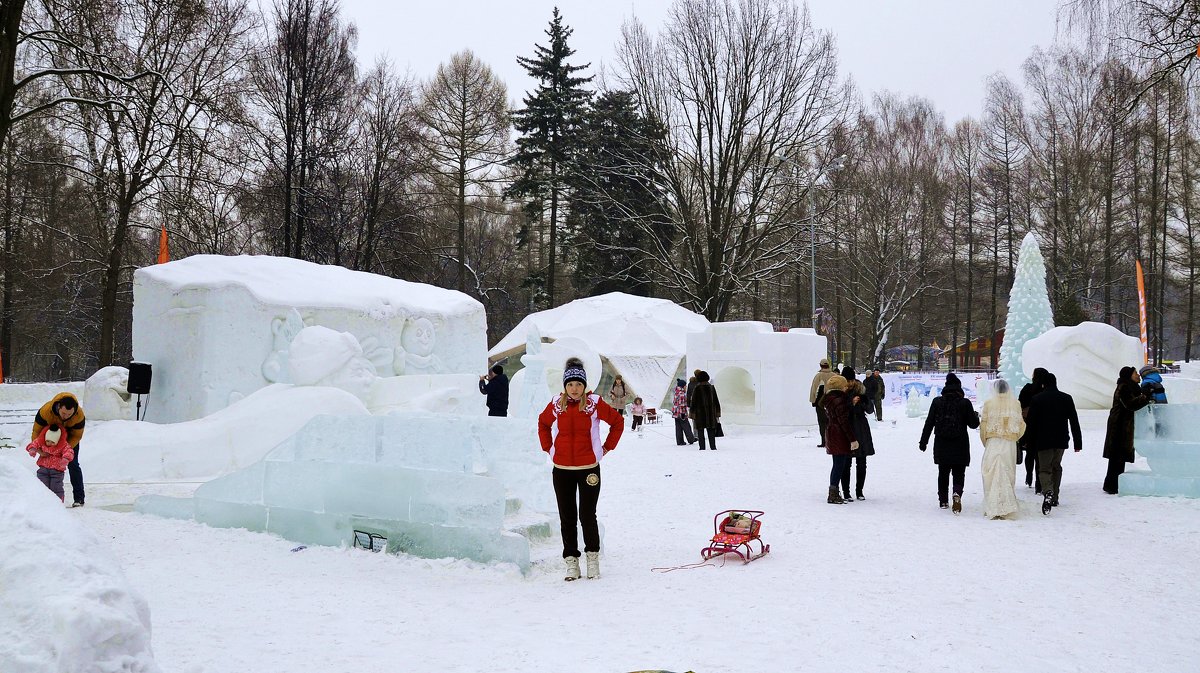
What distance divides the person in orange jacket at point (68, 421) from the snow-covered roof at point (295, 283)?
5.22 metres

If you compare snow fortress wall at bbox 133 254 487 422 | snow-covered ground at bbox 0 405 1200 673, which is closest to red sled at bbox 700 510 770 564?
snow-covered ground at bbox 0 405 1200 673

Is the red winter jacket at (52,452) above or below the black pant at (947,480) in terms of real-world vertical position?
above

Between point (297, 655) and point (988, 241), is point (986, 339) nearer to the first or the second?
point (988, 241)

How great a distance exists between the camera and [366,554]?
7117mm

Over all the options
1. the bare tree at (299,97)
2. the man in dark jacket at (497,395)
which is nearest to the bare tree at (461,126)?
the bare tree at (299,97)

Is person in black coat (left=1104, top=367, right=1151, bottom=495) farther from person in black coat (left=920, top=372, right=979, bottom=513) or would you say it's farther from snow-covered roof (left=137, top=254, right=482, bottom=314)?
snow-covered roof (left=137, top=254, right=482, bottom=314)

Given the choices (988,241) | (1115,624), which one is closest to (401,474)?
(1115,624)

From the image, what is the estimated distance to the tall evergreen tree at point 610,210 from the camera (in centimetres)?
3153

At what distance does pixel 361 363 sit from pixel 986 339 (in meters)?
36.5

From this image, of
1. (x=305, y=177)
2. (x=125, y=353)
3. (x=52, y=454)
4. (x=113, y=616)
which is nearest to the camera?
(x=113, y=616)

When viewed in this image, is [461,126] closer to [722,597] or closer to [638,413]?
[638,413]

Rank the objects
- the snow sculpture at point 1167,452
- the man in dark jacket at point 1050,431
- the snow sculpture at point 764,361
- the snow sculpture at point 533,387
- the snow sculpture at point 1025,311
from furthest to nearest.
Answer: the snow sculpture at point 1025,311
the snow sculpture at point 764,361
the snow sculpture at point 533,387
the snow sculpture at point 1167,452
the man in dark jacket at point 1050,431

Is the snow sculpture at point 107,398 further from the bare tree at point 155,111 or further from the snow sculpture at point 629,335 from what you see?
the snow sculpture at point 629,335

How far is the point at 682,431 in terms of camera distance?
16.7 meters
